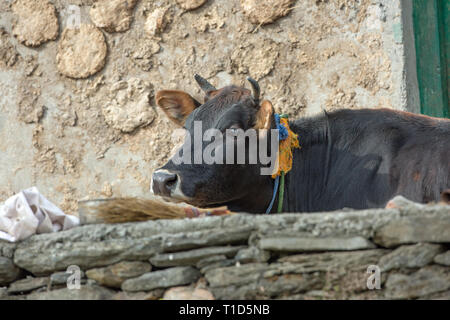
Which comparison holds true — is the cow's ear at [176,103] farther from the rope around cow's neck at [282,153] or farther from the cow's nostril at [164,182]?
the cow's nostril at [164,182]

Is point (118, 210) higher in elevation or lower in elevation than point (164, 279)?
higher

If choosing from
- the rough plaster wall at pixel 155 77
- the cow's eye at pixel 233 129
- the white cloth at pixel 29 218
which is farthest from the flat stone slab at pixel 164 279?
the rough plaster wall at pixel 155 77

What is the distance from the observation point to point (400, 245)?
2.64 metres

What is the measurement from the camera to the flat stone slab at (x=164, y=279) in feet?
9.00

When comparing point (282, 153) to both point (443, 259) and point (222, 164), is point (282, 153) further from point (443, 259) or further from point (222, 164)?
point (443, 259)

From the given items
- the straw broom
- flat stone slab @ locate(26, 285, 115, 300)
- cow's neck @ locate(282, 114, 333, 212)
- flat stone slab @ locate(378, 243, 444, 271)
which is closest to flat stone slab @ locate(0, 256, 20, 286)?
flat stone slab @ locate(26, 285, 115, 300)

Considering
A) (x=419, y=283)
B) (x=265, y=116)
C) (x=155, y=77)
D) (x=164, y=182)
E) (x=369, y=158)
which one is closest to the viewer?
(x=419, y=283)

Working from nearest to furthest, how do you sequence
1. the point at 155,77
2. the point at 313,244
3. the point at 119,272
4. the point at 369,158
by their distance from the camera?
the point at 313,244 < the point at 119,272 < the point at 369,158 < the point at 155,77

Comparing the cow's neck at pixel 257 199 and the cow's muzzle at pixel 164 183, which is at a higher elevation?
the cow's muzzle at pixel 164 183

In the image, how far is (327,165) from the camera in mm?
4562

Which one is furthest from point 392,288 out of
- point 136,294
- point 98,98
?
point 98,98

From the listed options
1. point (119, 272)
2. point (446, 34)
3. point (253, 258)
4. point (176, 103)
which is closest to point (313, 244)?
point (253, 258)

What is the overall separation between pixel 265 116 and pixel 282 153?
0.27 meters

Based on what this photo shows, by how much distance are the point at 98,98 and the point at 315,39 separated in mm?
1904
